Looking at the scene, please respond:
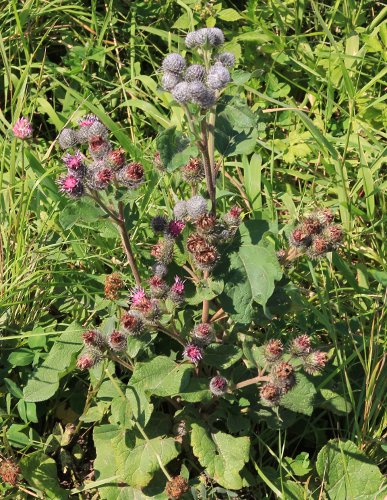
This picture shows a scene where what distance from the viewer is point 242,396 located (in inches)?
117

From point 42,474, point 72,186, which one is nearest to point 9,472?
point 42,474

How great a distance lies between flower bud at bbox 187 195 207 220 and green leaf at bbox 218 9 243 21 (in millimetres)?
2152

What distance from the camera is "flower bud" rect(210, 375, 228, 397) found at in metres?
2.71

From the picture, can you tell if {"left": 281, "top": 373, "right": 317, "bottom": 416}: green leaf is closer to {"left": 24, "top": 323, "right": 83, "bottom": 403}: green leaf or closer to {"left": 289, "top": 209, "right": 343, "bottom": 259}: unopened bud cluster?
{"left": 289, "top": 209, "right": 343, "bottom": 259}: unopened bud cluster

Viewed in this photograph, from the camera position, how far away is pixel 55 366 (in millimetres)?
3012

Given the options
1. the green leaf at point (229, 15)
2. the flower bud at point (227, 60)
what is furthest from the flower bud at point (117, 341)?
the green leaf at point (229, 15)

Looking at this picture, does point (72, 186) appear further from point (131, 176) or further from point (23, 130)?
point (23, 130)

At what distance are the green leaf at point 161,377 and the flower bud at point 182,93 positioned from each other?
0.93 metres

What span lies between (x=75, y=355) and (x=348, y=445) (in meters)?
1.07

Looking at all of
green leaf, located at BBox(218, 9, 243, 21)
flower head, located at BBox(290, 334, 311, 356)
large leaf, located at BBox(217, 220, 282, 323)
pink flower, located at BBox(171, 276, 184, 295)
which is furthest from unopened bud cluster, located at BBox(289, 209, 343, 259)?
green leaf, located at BBox(218, 9, 243, 21)

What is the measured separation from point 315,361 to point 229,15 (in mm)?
2442

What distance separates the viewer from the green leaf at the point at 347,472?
9.43 ft

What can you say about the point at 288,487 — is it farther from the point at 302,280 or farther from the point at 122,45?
the point at 122,45

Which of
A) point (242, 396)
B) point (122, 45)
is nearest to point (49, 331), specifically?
point (242, 396)
